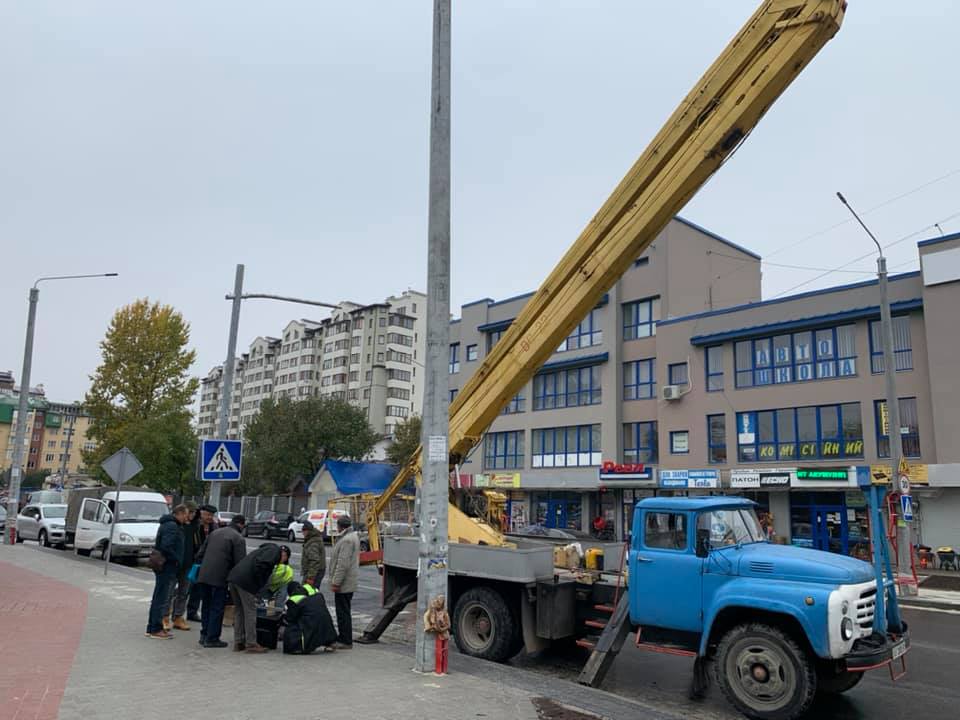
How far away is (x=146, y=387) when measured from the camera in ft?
149

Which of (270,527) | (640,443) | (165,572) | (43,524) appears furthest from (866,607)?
(270,527)

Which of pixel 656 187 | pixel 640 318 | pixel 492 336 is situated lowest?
pixel 656 187

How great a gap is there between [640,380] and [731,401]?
523 centimetres

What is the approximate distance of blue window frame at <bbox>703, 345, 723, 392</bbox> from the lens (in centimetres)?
3209

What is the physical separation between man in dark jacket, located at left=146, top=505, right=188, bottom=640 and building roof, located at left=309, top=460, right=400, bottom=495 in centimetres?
3373

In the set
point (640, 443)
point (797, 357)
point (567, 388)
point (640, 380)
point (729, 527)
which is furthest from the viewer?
point (567, 388)

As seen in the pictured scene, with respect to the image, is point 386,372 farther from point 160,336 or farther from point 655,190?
point 655,190

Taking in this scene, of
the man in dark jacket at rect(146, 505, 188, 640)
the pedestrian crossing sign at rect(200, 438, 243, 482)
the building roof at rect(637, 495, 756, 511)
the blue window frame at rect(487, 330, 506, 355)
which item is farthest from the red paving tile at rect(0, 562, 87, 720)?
the blue window frame at rect(487, 330, 506, 355)

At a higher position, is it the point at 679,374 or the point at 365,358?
the point at 365,358

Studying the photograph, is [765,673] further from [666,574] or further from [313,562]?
[313,562]

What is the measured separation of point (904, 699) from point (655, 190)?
6.51 metres

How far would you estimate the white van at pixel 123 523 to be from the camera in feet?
A: 68.4

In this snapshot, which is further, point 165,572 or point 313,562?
point 165,572

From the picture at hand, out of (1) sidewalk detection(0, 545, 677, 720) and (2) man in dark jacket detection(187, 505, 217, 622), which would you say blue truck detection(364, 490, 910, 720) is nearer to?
(1) sidewalk detection(0, 545, 677, 720)
